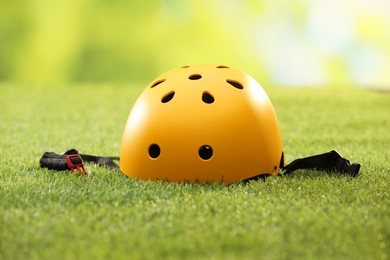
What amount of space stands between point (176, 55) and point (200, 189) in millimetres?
7195

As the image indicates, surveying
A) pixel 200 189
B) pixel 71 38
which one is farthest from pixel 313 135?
pixel 71 38

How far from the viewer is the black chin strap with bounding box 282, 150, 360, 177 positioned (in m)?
3.92

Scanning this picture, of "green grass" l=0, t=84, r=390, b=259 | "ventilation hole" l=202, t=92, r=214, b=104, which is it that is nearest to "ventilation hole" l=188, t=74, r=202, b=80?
"ventilation hole" l=202, t=92, r=214, b=104

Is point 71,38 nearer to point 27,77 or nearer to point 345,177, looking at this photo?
point 27,77

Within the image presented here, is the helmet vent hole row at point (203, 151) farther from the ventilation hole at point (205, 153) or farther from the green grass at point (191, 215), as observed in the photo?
the green grass at point (191, 215)

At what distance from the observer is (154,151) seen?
11.7ft

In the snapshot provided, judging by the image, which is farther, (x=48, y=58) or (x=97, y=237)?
(x=48, y=58)

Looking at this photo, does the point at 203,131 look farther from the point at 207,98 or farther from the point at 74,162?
the point at 74,162

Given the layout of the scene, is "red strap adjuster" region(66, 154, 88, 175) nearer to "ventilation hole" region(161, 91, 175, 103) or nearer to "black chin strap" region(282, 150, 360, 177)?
"ventilation hole" region(161, 91, 175, 103)

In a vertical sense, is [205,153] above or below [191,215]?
above

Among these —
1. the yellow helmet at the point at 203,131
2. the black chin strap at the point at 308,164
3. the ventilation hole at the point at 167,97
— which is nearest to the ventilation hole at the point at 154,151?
the yellow helmet at the point at 203,131

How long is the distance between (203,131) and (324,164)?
105cm

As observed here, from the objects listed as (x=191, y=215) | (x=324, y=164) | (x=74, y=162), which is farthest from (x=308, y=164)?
(x=74, y=162)

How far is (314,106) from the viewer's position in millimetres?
8242
